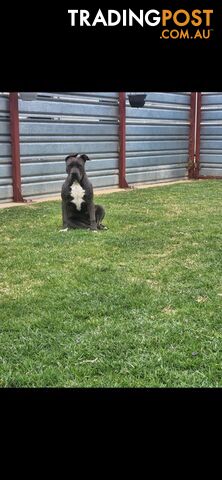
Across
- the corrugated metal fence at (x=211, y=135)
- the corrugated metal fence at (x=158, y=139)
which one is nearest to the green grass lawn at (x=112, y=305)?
the corrugated metal fence at (x=158, y=139)

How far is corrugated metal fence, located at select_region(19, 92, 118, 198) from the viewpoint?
29.1 ft

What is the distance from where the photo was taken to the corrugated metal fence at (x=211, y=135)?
12875 mm

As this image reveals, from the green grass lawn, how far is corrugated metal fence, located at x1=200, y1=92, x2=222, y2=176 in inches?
278

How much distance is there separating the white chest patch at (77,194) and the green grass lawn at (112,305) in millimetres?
438

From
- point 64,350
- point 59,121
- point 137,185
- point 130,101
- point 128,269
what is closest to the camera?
point 64,350

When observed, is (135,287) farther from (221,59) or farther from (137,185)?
(137,185)

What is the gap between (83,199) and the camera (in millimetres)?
5980

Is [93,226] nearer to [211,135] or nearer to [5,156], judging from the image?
[5,156]

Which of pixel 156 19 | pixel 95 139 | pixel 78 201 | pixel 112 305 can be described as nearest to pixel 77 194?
pixel 78 201

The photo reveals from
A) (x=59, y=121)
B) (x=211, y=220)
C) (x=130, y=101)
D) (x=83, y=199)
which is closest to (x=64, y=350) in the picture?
(x=83, y=199)

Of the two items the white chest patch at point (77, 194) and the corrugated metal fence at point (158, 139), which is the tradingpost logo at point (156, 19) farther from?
the corrugated metal fence at point (158, 139)

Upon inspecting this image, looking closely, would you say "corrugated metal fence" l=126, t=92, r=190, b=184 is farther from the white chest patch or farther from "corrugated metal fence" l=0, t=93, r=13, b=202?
the white chest patch

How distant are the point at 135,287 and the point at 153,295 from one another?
0.23 m

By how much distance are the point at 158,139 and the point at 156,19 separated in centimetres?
1124
